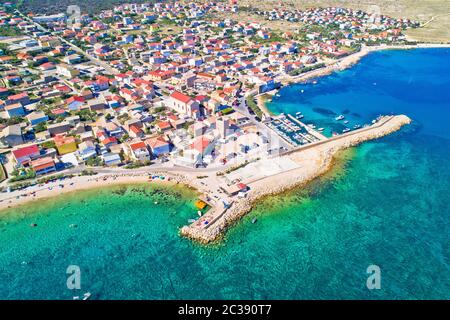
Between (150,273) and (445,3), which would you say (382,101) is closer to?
(150,273)

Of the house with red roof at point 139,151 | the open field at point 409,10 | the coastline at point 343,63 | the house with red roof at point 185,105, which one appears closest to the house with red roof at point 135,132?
the house with red roof at point 139,151

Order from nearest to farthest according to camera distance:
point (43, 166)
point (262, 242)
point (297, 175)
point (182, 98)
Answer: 1. point (262, 242)
2. point (43, 166)
3. point (297, 175)
4. point (182, 98)

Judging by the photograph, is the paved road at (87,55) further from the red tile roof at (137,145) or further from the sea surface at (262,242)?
the sea surface at (262,242)

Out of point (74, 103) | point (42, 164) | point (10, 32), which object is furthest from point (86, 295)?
point (10, 32)

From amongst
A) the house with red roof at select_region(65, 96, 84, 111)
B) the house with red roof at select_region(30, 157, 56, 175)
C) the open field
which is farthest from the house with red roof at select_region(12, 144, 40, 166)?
the open field

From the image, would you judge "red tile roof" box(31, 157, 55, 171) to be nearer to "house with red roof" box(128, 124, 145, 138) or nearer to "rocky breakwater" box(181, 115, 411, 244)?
"house with red roof" box(128, 124, 145, 138)

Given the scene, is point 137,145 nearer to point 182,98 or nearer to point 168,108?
point 182,98
